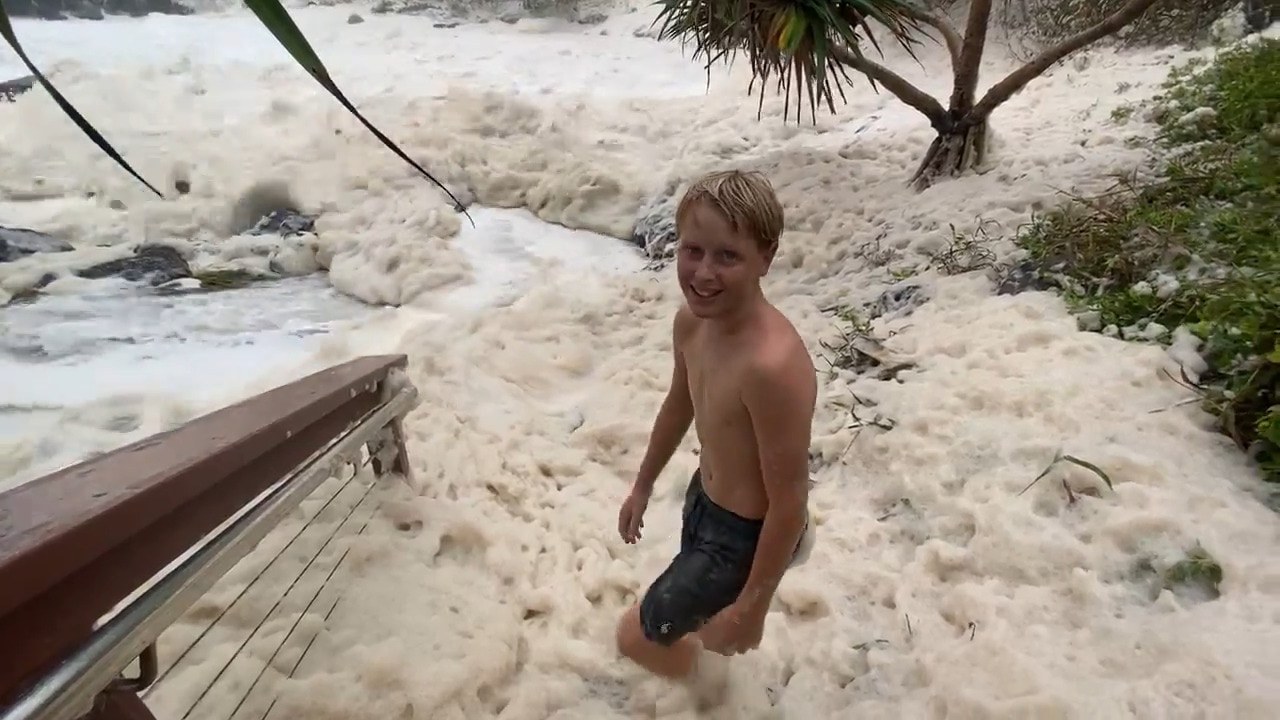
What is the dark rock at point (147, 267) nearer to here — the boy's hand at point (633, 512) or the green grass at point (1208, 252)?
the boy's hand at point (633, 512)

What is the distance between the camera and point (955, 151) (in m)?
3.85

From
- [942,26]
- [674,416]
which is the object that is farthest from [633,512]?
[942,26]

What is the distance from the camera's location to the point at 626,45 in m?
7.80

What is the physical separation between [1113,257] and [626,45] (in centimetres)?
620

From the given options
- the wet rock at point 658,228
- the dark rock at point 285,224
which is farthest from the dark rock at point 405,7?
the wet rock at point 658,228

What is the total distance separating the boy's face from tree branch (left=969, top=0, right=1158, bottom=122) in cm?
316

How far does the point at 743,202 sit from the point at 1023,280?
1.86 metres

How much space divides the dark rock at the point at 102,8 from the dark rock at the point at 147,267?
6.05 meters

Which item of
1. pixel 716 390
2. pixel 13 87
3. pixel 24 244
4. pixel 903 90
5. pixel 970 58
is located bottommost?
pixel 24 244

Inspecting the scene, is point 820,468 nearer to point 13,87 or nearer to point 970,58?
point 970,58

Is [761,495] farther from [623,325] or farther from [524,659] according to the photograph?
[623,325]

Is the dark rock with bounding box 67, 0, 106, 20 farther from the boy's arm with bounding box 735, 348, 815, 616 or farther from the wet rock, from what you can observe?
the boy's arm with bounding box 735, 348, 815, 616

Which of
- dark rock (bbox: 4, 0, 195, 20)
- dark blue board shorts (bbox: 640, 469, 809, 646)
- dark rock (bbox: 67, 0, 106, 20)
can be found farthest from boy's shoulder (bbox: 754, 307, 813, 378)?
dark rock (bbox: 67, 0, 106, 20)

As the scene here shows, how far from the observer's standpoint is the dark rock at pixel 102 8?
8.21 m
